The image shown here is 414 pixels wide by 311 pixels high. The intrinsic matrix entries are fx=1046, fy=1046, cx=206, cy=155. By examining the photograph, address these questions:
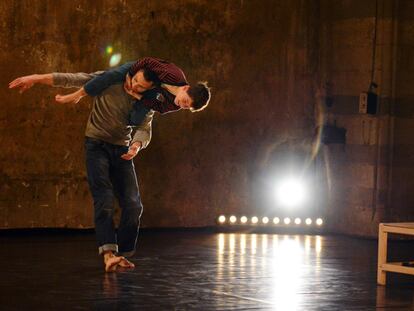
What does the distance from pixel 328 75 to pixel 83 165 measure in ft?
10.6

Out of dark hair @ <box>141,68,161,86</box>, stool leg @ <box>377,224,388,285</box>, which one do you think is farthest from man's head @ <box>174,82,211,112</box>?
stool leg @ <box>377,224,388,285</box>

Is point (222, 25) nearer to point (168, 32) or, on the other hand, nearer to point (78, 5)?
point (168, 32)

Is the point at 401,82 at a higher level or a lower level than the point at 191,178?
higher

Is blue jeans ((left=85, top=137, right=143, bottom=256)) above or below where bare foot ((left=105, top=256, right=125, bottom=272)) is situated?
above

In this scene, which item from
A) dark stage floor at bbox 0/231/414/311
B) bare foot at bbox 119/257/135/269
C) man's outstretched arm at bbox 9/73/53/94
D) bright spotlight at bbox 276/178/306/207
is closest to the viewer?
dark stage floor at bbox 0/231/414/311

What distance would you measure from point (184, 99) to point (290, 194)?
175 inches

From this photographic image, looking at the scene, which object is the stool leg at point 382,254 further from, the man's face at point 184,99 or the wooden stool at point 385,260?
the man's face at point 184,99

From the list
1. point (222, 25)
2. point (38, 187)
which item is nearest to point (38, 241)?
point (38, 187)

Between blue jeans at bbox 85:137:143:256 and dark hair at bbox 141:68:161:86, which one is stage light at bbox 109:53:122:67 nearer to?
blue jeans at bbox 85:137:143:256

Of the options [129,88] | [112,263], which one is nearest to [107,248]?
[112,263]

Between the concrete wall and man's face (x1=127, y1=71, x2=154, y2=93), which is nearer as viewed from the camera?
man's face (x1=127, y1=71, x2=154, y2=93)

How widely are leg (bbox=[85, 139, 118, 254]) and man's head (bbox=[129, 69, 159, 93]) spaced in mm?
583

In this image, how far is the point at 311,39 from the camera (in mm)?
12938

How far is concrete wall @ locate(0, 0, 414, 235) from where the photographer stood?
464 inches
